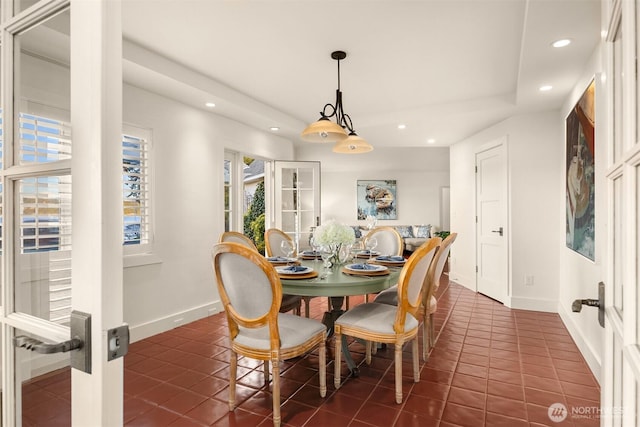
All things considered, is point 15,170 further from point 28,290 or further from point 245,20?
point 245,20

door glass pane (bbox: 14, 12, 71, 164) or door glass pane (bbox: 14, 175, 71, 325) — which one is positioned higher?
door glass pane (bbox: 14, 12, 71, 164)

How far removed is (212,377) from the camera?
8.04ft

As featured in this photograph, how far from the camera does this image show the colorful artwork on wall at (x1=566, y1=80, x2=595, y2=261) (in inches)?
104

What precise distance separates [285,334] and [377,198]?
23.0 ft

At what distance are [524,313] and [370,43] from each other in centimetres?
345

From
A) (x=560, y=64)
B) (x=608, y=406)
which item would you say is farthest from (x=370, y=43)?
(x=608, y=406)

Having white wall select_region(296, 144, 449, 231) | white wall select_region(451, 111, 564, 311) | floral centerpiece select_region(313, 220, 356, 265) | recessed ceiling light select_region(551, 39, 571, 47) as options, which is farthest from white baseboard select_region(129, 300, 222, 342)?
white wall select_region(296, 144, 449, 231)

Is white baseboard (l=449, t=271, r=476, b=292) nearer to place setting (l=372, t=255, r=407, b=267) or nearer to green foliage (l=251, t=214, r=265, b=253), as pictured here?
place setting (l=372, t=255, r=407, b=267)

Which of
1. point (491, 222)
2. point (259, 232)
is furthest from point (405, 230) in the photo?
point (491, 222)

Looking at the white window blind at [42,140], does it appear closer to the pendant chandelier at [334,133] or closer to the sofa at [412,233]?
the pendant chandelier at [334,133]

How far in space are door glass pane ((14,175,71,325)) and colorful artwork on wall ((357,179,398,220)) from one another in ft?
26.6

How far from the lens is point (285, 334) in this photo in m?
2.00

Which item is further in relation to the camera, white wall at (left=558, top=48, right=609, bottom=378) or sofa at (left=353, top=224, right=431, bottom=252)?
sofa at (left=353, top=224, right=431, bottom=252)

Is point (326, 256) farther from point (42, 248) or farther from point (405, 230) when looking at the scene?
point (405, 230)
